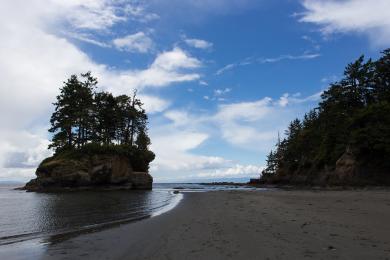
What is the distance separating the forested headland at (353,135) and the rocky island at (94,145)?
36091mm

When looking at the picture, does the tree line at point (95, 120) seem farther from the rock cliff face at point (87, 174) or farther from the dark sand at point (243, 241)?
the dark sand at point (243, 241)

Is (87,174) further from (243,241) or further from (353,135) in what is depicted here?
(243,241)

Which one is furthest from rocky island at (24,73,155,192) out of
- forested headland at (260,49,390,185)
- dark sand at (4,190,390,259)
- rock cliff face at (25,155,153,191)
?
dark sand at (4,190,390,259)

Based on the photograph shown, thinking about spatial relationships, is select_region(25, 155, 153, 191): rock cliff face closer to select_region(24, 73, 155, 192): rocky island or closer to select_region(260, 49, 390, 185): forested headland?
select_region(24, 73, 155, 192): rocky island

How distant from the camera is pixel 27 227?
16.7 metres

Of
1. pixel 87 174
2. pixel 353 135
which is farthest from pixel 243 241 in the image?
pixel 87 174

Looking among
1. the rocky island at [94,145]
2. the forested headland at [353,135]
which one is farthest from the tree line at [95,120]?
the forested headland at [353,135]

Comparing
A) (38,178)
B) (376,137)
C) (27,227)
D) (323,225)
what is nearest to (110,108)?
(38,178)

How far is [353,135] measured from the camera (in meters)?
54.4

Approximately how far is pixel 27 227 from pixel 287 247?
13146mm

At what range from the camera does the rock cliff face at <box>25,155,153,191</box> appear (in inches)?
2488

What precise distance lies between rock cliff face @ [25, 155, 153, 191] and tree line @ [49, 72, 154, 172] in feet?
11.2

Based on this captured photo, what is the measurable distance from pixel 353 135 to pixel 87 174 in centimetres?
4678

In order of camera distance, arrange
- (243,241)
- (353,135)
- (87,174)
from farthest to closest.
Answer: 1. (87,174)
2. (353,135)
3. (243,241)
